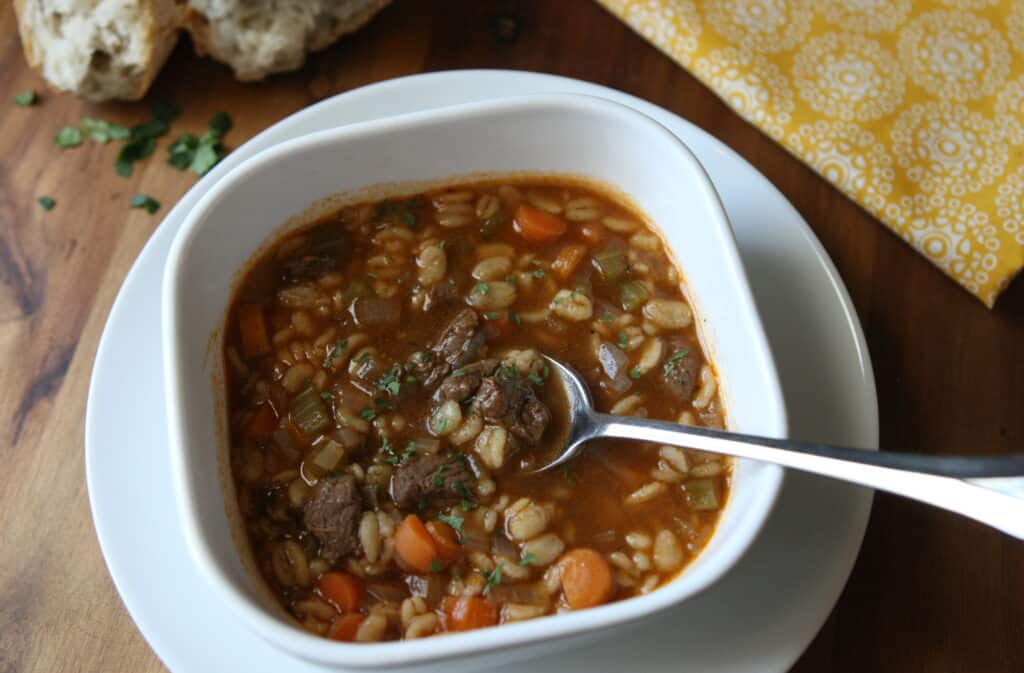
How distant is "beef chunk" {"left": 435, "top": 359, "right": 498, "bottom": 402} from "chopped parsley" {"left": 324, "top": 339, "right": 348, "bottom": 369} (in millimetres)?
311

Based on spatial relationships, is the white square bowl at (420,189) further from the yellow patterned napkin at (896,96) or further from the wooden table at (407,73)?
the yellow patterned napkin at (896,96)

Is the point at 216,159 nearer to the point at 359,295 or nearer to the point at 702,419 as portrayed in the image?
the point at 359,295

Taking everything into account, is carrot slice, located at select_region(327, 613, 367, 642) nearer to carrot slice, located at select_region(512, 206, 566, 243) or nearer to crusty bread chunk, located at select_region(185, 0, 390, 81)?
carrot slice, located at select_region(512, 206, 566, 243)

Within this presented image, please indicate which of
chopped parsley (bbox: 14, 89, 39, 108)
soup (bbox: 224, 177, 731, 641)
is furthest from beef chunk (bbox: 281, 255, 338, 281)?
chopped parsley (bbox: 14, 89, 39, 108)

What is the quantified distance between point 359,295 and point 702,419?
3.44 feet

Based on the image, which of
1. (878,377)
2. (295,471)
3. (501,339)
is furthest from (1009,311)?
(295,471)

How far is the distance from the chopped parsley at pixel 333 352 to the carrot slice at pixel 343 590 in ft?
1.93

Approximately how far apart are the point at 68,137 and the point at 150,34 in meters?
0.53

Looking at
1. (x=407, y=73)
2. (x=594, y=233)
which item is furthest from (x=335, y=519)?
(x=407, y=73)

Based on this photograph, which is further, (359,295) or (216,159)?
(216,159)

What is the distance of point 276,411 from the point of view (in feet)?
8.51

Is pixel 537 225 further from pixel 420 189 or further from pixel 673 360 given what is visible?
pixel 673 360

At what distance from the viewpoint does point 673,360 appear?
264 cm

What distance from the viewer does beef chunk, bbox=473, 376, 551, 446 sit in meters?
2.53
